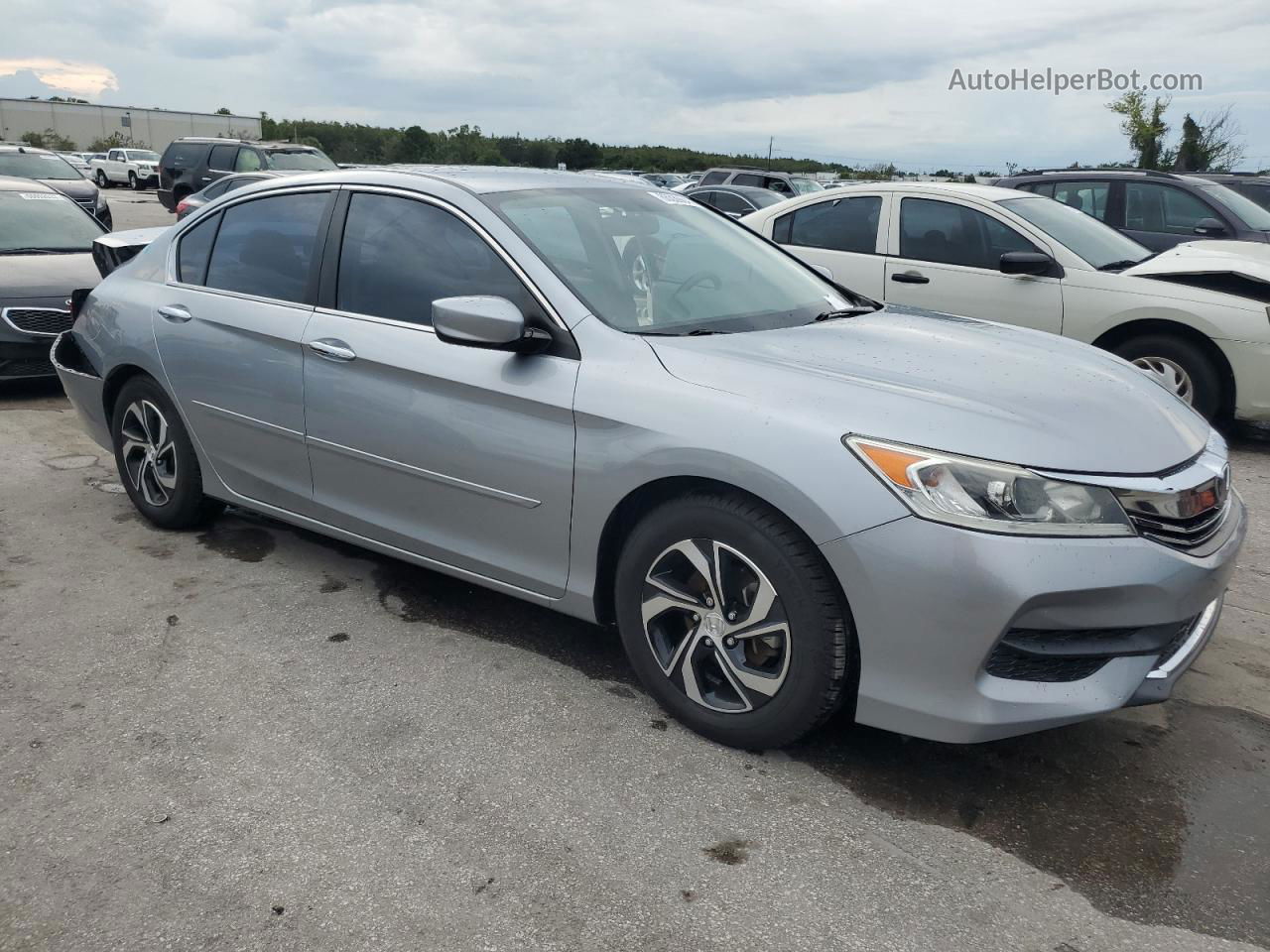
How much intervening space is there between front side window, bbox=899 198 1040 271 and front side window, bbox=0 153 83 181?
14044 millimetres

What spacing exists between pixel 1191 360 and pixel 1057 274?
949 millimetres

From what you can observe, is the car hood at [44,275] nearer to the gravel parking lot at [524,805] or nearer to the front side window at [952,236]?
the gravel parking lot at [524,805]

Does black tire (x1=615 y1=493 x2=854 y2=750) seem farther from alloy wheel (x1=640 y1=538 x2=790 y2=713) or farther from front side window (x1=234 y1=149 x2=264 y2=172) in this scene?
front side window (x1=234 y1=149 x2=264 y2=172)

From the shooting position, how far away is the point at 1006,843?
Result: 264 centimetres

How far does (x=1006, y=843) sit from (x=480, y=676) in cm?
168

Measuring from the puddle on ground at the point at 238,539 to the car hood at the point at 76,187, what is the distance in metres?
11.6

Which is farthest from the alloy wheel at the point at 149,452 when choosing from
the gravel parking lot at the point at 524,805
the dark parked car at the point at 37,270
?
the dark parked car at the point at 37,270

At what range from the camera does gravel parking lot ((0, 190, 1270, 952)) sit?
2348 millimetres

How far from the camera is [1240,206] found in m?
9.03

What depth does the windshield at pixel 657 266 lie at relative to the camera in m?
3.41

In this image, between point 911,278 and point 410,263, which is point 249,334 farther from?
point 911,278

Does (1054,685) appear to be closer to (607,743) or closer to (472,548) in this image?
(607,743)

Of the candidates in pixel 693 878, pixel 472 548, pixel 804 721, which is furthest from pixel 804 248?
pixel 693 878

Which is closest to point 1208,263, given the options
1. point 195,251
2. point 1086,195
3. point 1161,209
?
Result: point 1161,209
